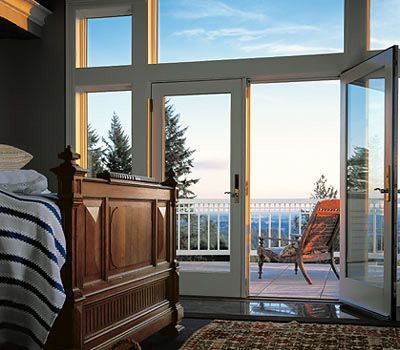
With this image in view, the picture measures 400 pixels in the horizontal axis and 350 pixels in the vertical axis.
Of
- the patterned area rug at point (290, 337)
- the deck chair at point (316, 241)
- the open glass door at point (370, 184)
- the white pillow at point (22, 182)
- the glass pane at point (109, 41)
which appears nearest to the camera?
the white pillow at point (22, 182)

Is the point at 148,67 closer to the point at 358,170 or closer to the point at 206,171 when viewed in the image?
the point at 206,171

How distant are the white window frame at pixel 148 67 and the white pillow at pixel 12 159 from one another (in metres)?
1.35

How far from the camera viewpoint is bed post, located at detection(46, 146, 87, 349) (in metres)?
2.54

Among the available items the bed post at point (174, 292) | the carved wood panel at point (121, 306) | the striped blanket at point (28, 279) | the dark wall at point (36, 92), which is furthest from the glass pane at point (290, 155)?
the striped blanket at point (28, 279)

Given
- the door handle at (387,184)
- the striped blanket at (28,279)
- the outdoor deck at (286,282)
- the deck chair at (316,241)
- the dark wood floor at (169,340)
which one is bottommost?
the outdoor deck at (286,282)

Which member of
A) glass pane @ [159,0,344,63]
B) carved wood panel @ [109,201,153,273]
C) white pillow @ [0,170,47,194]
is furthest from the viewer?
glass pane @ [159,0,344,63]

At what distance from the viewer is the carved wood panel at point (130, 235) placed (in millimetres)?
3092

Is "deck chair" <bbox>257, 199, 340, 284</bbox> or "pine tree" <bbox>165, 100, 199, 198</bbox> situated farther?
"deck chair" <bbox>257, 199, 340, 284</bbox>

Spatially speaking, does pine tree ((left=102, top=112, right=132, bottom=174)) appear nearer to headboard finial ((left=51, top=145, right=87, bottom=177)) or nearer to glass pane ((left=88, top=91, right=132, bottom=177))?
glass pane ((left=88, top=91, right=132, bottom=177))

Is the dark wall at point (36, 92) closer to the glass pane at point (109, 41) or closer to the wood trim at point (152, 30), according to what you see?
the glass pane at point (109, 41)

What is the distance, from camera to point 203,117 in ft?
19.2

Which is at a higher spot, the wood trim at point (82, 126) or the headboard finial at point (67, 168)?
the wood trim at point (82, 126)

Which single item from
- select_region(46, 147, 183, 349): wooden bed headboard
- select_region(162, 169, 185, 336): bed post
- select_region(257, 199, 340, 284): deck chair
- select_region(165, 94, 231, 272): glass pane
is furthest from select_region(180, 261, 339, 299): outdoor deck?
select_region(46, 147, 183, 349): wooden bed headboard

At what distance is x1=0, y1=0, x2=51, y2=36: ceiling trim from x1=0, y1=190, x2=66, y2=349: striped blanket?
349cm
